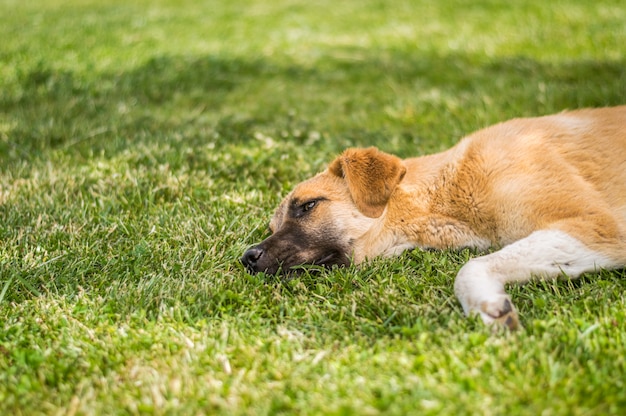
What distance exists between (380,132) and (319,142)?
0.81 m

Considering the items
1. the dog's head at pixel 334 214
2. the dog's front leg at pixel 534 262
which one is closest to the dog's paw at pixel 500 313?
the dog's front leg at pixel 534 262

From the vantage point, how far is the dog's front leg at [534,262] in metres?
3.51

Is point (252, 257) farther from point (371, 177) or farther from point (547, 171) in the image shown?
point (547, 171)

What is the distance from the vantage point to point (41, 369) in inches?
119

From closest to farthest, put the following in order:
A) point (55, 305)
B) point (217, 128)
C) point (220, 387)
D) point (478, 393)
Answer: point (478, 393) → point (220, 387) → point (55, 305) → point (217, 128)

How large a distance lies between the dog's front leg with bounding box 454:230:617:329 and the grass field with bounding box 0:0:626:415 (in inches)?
4.7

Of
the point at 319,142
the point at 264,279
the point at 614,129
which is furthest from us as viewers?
the point at 319,142

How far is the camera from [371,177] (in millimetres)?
4367

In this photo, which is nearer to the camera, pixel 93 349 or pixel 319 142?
pixel 93 349

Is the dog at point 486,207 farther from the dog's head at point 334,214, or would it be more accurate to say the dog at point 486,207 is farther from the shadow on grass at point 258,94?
the shadow on grass at point 258,94

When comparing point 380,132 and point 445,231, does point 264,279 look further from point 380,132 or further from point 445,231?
point 380,132

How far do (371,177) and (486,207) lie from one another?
0.84m

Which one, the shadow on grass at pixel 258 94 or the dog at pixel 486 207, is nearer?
the dog at pixel 486 207

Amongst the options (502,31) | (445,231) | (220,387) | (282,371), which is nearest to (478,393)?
(282,371)
